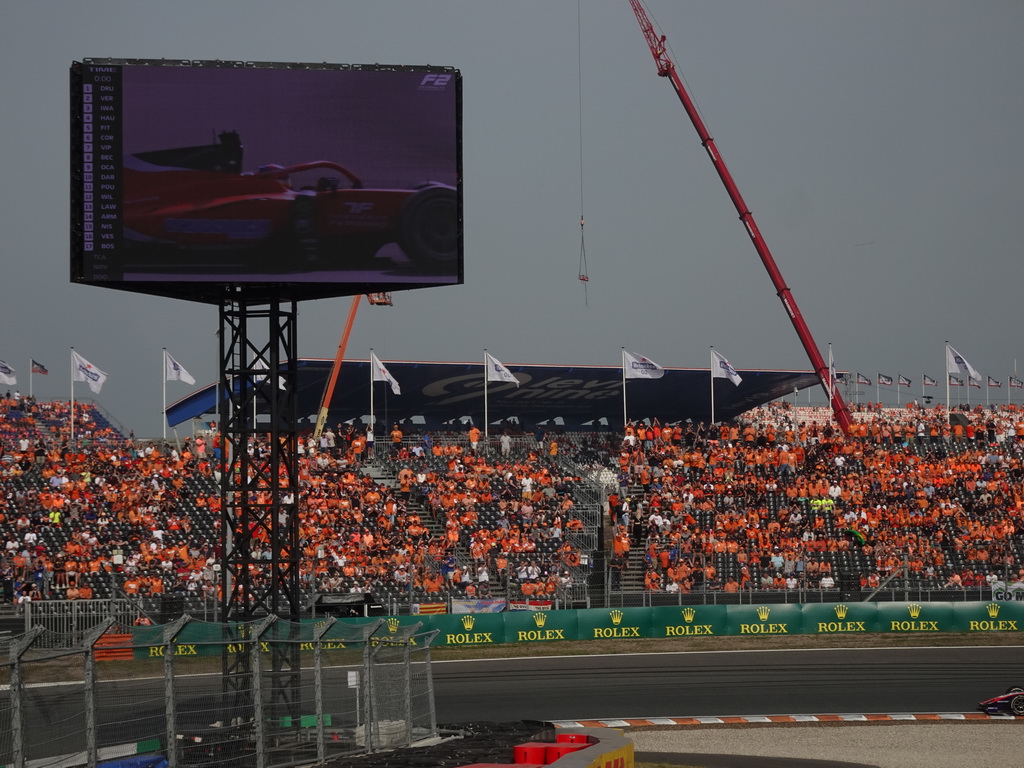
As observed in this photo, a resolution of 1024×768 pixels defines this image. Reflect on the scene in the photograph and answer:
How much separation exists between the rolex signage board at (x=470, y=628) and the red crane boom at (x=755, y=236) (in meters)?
25.7

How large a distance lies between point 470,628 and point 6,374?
2500cm

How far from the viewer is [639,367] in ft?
173

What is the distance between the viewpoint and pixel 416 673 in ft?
62.8

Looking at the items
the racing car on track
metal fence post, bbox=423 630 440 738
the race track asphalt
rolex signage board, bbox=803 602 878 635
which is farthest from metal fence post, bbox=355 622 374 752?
rolex signage board, bbox=803 602 878 635

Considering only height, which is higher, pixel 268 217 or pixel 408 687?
pixel 268 217

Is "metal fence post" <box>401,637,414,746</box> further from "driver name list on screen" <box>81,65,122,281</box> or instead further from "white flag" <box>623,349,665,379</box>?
"white flag" <box>623,349,665,379</box>

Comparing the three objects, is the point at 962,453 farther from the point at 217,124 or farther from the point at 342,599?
the point at 217,124

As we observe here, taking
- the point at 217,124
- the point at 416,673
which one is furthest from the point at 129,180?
the point at 416,673

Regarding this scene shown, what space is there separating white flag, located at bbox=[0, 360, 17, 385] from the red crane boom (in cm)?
3036

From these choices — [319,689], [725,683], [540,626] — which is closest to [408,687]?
[319,689]

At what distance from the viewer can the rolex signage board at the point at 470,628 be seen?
115 ft

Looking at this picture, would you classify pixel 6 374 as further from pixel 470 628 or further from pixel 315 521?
pixel 470 628

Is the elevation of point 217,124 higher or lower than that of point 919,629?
higher

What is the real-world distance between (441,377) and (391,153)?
3583cm
